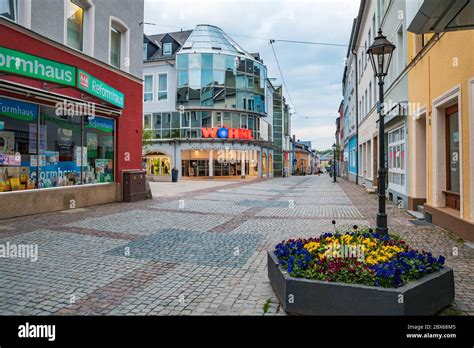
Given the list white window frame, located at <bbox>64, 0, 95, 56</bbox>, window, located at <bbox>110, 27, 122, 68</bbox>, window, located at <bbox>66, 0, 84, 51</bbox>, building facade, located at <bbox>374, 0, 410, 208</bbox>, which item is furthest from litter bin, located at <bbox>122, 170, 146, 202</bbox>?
building facade, located at <bbox>374, 0, 410, 208</bbox>

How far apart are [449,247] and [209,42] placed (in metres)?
34.0

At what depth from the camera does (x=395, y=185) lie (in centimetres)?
1435

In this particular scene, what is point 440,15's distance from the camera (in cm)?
568

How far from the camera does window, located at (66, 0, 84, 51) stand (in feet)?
38.4

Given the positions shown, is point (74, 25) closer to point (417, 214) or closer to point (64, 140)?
point (64, 140)

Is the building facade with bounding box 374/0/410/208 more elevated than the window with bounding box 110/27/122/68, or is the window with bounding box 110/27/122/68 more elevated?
the window with bounding box 110/27/122/68

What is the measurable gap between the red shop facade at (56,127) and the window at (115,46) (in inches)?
27.3

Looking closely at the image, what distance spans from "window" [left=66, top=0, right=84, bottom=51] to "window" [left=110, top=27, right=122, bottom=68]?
6.37 feet

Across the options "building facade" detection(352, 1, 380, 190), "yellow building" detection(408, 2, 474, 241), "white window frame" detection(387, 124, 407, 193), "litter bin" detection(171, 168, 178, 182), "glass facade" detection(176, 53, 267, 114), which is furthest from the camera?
"glass facade" detection(176, 53, 267, 114)

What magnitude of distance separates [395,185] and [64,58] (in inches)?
522

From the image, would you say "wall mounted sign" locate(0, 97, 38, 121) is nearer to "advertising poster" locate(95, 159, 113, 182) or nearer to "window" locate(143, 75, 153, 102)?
"advertising poster" locate(95, 159, 113, 182)
